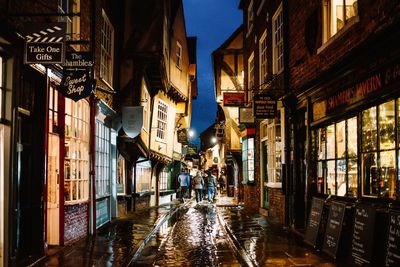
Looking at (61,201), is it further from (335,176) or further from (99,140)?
(335,176)

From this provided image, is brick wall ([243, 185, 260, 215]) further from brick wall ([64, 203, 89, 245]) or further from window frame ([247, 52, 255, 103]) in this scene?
brick wall ([64, 203, 89, 245])

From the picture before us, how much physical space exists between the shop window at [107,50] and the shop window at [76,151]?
3276mm

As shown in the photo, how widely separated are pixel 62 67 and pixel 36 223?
3.36 meters

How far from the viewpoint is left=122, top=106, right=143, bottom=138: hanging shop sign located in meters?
17.3

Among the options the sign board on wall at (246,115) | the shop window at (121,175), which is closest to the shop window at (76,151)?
the shop window at (121,175)

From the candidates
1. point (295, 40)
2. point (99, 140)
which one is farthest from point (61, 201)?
point (295, 40)

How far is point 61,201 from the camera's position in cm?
1112

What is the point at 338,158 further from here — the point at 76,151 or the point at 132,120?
the point at 132,120

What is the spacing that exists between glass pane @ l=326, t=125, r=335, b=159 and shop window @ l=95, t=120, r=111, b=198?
683 cm

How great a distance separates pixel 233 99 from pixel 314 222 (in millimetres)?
11367

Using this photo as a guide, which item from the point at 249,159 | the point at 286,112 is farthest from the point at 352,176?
the point at 249,159

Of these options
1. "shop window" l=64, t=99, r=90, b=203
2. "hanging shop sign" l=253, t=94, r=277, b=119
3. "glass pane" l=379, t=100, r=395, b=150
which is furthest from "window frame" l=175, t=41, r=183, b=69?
"glass pane" l=379, t=100, r=395, b=150

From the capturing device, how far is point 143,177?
2352 centimetres

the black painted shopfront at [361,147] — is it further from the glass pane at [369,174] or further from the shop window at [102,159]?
the shop window at [102,159]
